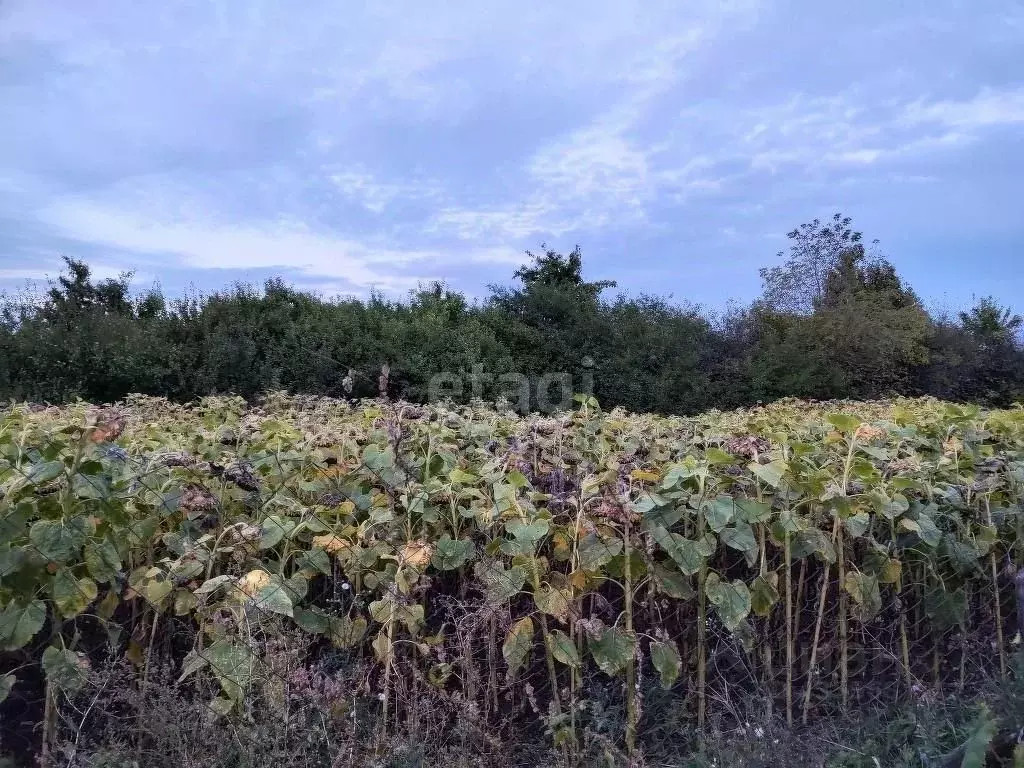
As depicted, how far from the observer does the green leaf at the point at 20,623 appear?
1.74 metres

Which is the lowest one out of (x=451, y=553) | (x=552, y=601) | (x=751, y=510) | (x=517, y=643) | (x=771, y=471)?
(x=517, y=643)

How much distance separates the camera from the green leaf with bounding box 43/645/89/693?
1.79 metres

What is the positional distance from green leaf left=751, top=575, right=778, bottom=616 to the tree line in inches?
192

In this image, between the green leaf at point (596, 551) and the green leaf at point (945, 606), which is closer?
the green leaf at point (596, 551)

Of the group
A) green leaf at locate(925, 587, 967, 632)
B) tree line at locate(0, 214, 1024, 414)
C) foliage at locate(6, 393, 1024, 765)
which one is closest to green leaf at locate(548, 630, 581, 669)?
foliage at locate(6, 393, 1024, 765)

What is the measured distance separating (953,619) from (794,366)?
449 inches

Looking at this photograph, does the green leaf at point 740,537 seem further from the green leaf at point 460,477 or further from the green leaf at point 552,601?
the green leaf at point 460,477

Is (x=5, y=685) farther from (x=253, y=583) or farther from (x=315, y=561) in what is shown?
(x=315, y=561)

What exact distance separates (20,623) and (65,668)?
0.48ft

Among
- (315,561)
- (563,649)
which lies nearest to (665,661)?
(563,649)

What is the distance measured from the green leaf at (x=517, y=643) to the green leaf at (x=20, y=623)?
3.52 ft

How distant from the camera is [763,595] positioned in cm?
200

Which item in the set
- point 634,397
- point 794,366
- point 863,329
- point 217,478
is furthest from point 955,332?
point 217,478

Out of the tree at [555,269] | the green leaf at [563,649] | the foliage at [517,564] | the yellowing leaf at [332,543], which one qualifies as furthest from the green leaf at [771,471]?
the tree at [555,269]
